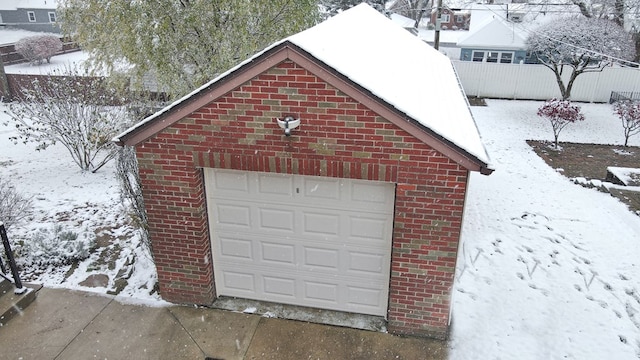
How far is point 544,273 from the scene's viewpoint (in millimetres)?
7281

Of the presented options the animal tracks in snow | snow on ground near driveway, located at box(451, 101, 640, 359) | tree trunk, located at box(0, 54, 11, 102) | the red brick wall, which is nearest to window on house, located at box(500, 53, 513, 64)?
snow on ground near driveway, located at box(451, 101, 640, 359)

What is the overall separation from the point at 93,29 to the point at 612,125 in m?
18.2

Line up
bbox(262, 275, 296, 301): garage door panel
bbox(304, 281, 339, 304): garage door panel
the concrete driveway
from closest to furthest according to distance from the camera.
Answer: the concrete driveway → bbox(304, 281, 339, 304): garage door panel → bbox(262, 275, 296, 301): garage door panel

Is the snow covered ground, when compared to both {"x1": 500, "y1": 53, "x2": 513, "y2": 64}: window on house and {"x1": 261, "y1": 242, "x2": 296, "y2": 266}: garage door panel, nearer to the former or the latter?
{"x1": 500, "y1": 53, "x2": 513, "y2": 64}: window on house

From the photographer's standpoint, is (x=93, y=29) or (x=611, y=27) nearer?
(x=93, y=29)

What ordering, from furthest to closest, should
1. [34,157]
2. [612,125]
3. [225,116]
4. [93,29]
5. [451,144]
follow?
[612,125] < [34,157] < [93,29] < [225,116] < [451,144]

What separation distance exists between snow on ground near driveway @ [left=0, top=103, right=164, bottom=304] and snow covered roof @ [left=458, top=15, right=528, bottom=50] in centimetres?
2036

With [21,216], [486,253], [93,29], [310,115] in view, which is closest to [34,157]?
[93,29]

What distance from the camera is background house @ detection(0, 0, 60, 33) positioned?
131ft

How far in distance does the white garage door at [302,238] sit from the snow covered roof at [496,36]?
22.1 metres

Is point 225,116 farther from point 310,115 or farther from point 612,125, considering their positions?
point 612,125

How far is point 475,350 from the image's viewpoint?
5.46 m

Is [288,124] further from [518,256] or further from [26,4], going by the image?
[26,4]

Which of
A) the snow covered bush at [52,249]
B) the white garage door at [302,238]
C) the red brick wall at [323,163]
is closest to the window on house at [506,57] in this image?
the white garage door at [302,238]
